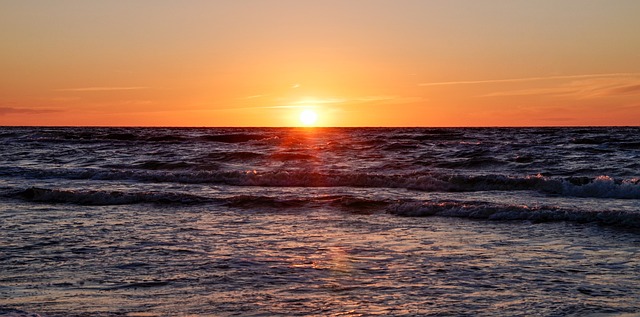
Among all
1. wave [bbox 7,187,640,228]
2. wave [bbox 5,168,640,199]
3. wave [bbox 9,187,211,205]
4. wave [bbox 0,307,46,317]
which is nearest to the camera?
wave [bbox 0,307,46,317]

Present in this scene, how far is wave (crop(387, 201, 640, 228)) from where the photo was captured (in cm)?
1313

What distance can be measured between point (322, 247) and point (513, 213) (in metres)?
5.43

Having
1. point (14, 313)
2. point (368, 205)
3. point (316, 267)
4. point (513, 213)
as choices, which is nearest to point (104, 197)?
point (368, 205)

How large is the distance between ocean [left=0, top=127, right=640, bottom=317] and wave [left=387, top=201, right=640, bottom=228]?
45 millimetres

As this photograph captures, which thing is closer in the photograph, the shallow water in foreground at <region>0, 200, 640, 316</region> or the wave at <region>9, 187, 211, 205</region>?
the shallow water in foreground at <region>0, 200, 640, 316</region>

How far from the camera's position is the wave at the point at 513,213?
13.1 m

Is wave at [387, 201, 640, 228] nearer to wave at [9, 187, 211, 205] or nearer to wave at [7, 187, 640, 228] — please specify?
wave at [7, 187, 640, 228]

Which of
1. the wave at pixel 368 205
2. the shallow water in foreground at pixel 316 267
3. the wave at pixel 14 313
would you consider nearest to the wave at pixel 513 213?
the wave at pixel 368 205

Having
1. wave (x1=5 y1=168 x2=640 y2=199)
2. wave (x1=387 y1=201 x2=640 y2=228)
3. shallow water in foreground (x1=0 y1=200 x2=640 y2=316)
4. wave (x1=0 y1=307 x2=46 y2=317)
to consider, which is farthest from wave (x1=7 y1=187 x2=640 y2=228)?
wave (x1=0 y1=307 x2=46 y2=317)

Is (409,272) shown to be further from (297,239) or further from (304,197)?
(304,197)

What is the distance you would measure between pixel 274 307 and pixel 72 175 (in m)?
20.2

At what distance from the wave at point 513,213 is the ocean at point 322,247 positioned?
0.15 ft

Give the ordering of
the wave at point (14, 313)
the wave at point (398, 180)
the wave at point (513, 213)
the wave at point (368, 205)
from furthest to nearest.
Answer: the wave at point (398, 180) < the wave at point (368, 205) < the wave at point (513, 213) < the wave at point (14, 313)

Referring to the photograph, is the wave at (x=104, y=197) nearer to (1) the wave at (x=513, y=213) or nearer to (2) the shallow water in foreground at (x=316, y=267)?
(2) the shallow water in foreground at (x=316, y=267)
